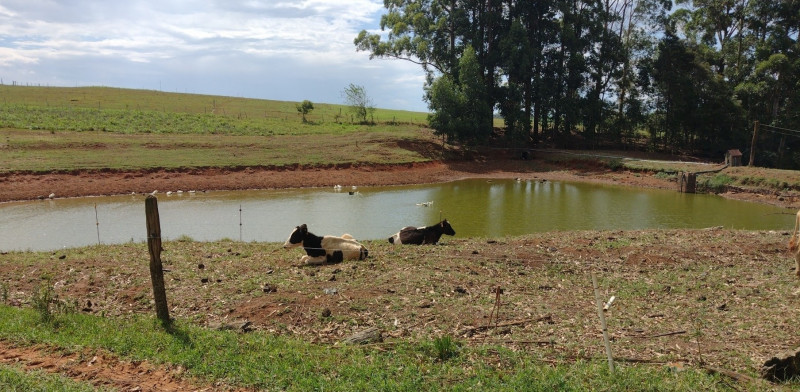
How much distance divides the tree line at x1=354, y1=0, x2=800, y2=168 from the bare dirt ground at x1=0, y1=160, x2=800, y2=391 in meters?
30.8

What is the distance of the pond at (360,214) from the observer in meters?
18.6

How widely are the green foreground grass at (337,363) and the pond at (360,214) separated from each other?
1020 cm

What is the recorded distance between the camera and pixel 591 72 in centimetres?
4756

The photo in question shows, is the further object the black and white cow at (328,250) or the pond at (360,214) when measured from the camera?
the pond at (360,214)

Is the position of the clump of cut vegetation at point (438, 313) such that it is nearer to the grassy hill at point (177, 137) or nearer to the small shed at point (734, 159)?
the grassy hill at point (177, 137)

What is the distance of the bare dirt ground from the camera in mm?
6949

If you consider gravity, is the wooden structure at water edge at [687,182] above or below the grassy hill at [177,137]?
below

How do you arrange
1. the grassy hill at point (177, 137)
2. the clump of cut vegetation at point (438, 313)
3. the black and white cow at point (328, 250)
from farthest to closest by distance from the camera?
1. the grassy hill at point (177, 137)
2. the black and white cow at point (328, 250)
3. the clump of cut vegetation at point (438, 313)

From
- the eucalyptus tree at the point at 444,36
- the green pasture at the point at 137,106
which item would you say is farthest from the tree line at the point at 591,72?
the green pasture at the point at 137,106

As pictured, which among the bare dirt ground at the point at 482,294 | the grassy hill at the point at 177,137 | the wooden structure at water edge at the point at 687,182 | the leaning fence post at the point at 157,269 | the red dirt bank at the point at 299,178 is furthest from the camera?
the grassy hill at the point at 177,137

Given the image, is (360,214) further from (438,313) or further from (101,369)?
(101,369)

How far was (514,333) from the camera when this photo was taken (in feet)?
24.4

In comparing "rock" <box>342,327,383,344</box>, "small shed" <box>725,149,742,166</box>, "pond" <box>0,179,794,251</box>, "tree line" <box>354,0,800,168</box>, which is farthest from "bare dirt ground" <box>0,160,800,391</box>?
"tree line" <box>354,0,800,168</box>

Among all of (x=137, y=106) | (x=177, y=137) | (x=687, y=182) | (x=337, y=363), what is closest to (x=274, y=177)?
(x=177, y=137)
